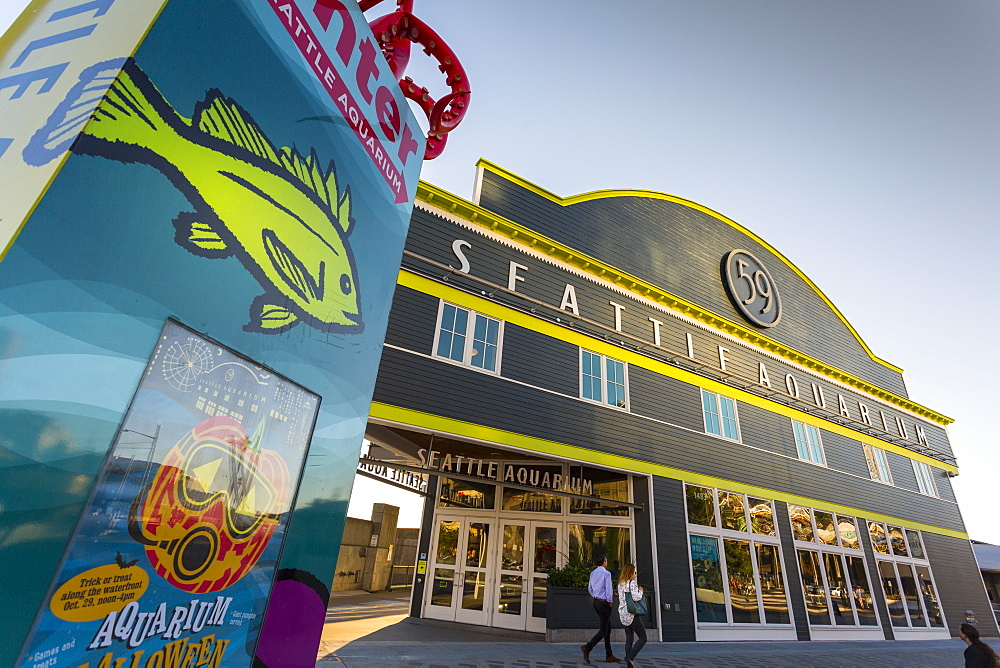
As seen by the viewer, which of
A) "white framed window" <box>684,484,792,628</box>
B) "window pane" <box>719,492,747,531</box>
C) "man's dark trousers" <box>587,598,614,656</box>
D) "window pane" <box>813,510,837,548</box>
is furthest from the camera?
"window pane" <box>813,510,837,548</box>

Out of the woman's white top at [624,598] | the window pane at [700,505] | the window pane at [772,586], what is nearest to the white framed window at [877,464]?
the window pane at [772,586]

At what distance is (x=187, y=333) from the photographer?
Result: 10.8ft

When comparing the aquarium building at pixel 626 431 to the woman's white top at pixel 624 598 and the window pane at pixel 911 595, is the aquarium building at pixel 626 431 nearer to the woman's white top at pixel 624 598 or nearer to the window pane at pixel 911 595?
the window pane at pixel 911 595

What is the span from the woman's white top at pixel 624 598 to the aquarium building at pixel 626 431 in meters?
3.17

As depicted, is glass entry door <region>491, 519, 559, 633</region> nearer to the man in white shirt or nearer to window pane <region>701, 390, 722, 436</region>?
the man in white shirt

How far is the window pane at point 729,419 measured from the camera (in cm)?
1553

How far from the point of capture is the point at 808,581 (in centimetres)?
1522

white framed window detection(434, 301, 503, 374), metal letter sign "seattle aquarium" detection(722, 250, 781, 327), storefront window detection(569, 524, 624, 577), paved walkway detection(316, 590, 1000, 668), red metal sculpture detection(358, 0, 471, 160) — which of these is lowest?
paved walkway detection(316, 590, 1000, 668)

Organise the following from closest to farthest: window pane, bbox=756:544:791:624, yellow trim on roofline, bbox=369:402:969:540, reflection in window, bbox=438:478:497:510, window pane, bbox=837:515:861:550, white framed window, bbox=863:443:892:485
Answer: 1. yellow trim on roofline, bbox=369:402:969:540
2. reflection in window, bbox=438:478:497:510
3. window pane, bbox=756:544:791:624
4. window pane, bbox=837:515:861:550
5. white framed window, bbox=863:443:892:485

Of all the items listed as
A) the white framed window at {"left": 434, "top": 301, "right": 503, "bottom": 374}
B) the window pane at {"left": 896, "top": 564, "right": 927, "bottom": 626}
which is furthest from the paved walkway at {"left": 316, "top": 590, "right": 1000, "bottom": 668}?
the white framed window at {"left": 434, "top": 301, "right": 503, "bottom": 374}

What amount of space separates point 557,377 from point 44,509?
→ 10.5 meters

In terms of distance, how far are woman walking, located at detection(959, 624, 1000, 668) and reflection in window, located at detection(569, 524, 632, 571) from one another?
7014 millimetres

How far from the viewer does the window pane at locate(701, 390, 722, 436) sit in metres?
15.2

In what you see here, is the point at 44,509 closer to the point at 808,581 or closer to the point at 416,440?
the point at 416,440
